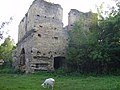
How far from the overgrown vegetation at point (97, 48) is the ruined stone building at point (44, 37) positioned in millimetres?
2021

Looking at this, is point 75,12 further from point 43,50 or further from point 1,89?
point 1,89

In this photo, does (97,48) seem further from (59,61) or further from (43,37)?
(59,61)

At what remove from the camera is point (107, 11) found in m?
30.9

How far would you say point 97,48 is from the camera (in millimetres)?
27203

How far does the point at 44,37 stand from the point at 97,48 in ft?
23.0

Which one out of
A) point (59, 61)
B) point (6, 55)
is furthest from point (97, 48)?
point (6, 55)

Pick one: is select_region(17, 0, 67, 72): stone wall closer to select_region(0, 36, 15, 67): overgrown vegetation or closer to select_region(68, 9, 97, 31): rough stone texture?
select_region(68, 9, 97, 31): rough stone texture

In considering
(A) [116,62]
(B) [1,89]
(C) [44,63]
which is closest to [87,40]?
(A) [116,62]

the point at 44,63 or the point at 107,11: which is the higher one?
the point at 107,11

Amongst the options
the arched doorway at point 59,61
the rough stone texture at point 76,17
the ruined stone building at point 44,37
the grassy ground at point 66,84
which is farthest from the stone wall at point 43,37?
the grassy ground at point 66,84

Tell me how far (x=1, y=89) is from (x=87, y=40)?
1589 centimetres

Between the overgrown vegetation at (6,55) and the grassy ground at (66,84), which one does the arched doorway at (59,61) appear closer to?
the grassy ground at (66,84)

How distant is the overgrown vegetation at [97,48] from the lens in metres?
27.0

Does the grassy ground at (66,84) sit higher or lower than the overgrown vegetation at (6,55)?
lower
